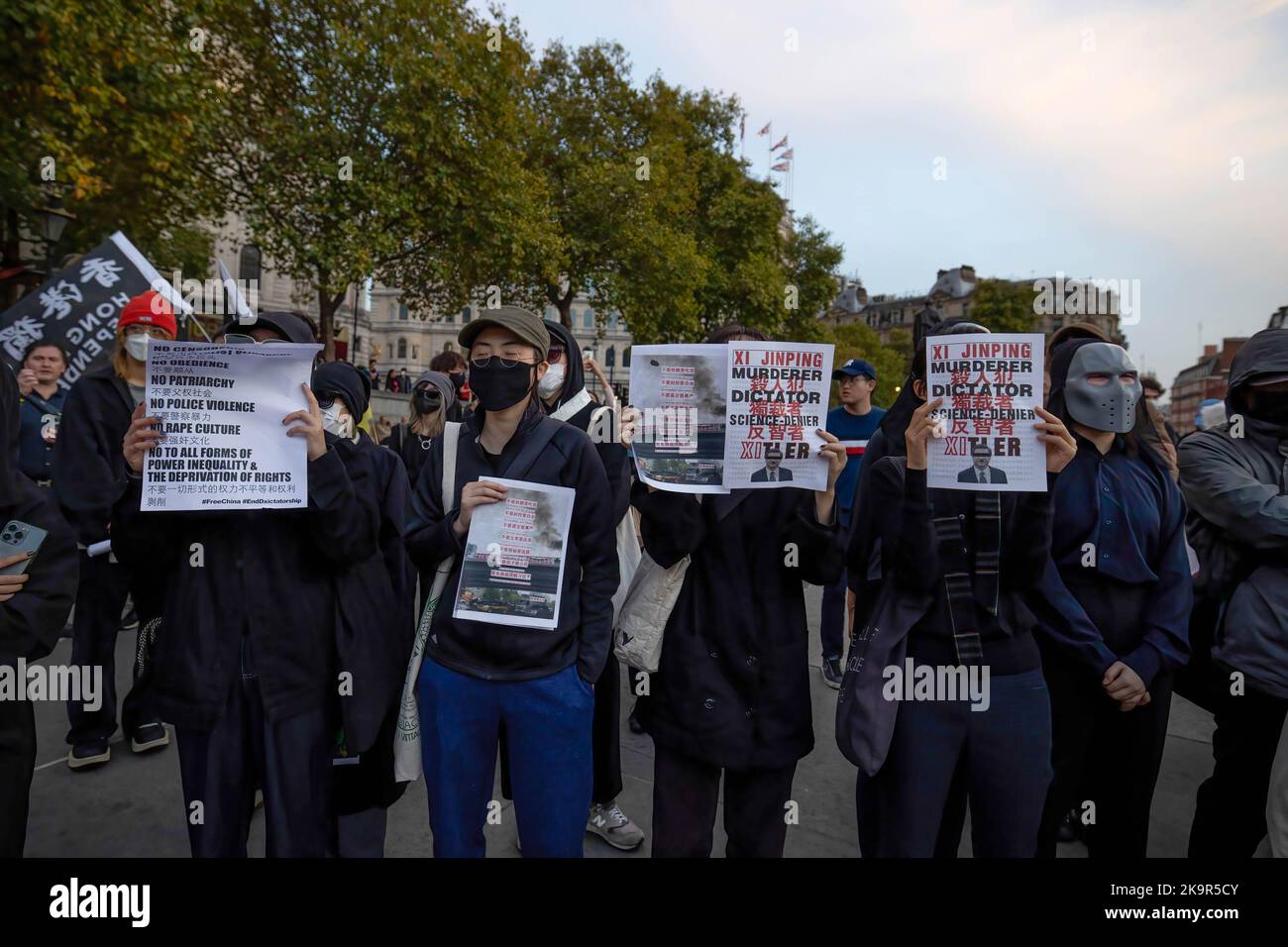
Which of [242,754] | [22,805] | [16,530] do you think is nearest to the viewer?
[16,530]

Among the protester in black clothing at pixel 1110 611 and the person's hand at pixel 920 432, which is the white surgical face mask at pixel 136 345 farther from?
the protester in black clothing at pixel 1110 611

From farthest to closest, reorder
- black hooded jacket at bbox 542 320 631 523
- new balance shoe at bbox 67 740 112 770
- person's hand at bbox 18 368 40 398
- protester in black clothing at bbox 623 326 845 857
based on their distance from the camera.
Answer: person's hand at bbox 18 368 40 398 → new balance shoe at bbox 67 740 112 770 → black hooded jacket at bbox 542 320 631 523 → protester in black clothing at bbox 623 326 845 857

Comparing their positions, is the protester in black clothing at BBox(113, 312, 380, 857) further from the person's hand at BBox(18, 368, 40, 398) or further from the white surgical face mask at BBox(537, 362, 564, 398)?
the person's hand at BBox(18, 368, 40, 398)

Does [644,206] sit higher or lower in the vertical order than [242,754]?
higher

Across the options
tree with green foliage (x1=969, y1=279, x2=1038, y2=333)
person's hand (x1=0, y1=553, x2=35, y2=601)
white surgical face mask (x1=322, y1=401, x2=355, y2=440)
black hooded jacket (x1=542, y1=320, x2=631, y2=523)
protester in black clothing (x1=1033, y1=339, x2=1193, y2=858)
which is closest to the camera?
person's hand (x1=0, y1=553, x2=35, y2=601)

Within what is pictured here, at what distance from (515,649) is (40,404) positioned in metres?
5.34

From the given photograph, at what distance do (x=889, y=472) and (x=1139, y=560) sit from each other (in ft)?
3.95

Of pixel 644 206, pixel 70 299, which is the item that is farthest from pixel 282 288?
pixel 70 299

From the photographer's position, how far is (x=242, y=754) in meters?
2.48

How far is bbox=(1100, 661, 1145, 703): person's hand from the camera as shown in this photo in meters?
2.77

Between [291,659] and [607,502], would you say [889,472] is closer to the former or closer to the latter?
[607,502]

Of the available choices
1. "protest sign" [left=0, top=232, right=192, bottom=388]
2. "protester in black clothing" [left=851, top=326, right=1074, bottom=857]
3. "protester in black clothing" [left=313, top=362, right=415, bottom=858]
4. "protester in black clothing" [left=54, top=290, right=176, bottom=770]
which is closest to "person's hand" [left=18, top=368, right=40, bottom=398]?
"protest sign" [left=0, top=232, right=192, bottom=388]

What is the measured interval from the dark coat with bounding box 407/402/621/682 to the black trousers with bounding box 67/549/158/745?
109 inches
